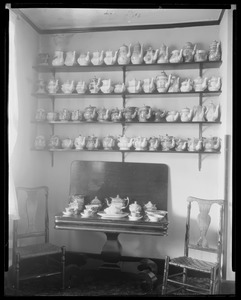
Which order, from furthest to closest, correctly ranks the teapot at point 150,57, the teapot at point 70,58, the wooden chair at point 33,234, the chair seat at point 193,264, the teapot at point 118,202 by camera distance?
the teapot at point 70,58
the teapot at point 150,57
the teapot at point 118,202
the wooden chair at point 33,234
the chair seat at point 193,264

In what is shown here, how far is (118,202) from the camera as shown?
9.48ft

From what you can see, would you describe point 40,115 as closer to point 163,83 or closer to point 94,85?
point 94,85

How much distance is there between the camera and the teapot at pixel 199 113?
285 cm

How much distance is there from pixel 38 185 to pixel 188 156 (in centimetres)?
135

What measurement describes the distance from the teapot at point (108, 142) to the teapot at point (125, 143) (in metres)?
0.06

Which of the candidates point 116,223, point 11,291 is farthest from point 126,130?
point 11,291

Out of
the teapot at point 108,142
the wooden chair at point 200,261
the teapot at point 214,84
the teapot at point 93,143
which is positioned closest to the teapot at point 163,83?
the teapot at point 214,84

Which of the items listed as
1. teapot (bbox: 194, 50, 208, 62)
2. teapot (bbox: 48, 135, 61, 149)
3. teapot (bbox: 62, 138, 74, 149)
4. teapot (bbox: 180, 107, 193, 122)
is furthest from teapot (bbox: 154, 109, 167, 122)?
teapot (bbox: 48, 135, 61, 149)

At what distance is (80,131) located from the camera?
3.11 m

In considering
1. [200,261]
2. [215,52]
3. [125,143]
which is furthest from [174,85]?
[200,261]

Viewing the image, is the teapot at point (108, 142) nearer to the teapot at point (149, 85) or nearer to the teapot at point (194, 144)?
the teapot at point (149, 85)

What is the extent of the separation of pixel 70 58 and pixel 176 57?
3.05 ft

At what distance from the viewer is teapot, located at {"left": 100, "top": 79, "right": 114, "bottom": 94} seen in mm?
2969

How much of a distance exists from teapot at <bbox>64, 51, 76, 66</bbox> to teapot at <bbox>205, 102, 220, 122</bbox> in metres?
1.24
